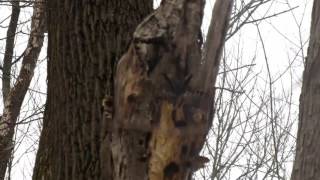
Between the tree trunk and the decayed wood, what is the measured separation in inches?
36.3

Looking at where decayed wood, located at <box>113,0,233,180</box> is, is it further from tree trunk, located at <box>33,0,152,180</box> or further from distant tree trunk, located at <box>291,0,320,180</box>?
distant tree trunk, located at <box>291,0,320,180</box>

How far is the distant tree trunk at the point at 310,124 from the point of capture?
11.9 ft

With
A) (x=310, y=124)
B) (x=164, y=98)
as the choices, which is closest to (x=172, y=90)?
(x=164, y=98)

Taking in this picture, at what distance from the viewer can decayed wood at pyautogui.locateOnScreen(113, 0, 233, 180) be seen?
7.03 ft

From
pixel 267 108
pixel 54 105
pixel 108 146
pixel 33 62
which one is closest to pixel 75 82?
pixel 54 105

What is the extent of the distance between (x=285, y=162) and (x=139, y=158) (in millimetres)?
6995

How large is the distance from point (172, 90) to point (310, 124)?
1749 mm

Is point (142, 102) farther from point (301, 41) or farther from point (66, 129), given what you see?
point (301, 41)

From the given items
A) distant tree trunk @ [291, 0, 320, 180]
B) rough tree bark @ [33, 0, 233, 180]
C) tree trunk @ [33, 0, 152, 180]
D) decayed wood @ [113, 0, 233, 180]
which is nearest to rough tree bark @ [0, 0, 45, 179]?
tree trunk @ [33, 0, 152, 180]

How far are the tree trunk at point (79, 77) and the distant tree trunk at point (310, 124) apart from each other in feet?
3.51

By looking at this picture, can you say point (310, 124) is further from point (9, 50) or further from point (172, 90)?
point (9, 50)

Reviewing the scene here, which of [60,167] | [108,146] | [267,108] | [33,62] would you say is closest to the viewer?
[108,146]

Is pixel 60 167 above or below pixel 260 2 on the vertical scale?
below

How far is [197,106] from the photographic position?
7.07ft
